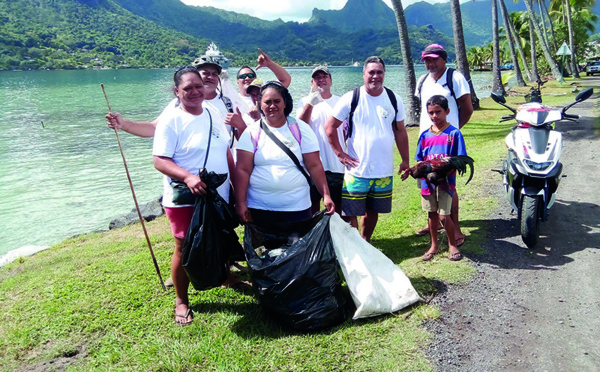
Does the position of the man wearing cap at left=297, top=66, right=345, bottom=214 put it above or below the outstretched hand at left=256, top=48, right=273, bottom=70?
below

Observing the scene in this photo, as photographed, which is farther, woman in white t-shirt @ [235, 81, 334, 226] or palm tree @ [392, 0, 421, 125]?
palm tree @ [392, 0, 421, 125]

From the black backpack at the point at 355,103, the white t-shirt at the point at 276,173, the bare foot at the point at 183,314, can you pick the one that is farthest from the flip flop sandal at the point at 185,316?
the black backpack at the point at 355,103

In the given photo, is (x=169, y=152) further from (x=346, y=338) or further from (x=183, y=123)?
(x=346, y=338)

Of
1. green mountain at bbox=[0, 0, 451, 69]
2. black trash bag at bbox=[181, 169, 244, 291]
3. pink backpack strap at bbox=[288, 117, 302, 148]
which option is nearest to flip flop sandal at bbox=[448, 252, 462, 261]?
pink backpack strap at bbox=[288, 117, 302, 148]

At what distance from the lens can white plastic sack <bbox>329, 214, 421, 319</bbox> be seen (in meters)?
3.33

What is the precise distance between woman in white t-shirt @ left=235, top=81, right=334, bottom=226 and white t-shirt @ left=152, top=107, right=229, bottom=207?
0.22m

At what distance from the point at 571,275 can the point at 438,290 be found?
1.29 meters

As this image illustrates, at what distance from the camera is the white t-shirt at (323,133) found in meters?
4.48

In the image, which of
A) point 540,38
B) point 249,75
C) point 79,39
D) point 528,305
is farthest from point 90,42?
point 528,305

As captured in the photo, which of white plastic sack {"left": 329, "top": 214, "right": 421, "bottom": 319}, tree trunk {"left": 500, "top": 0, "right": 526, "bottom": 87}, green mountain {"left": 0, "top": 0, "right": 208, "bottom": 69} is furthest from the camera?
green mountain {"left": 0, "top": 0, "right": 208, "bottom": 69}

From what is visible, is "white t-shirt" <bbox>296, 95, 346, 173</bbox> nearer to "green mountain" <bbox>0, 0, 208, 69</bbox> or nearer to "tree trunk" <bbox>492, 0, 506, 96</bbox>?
"tree trunk" <bbox>492, 0, 506, 96</bbox>

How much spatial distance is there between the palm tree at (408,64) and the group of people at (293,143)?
9.63 metres

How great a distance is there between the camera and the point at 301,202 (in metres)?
3.62

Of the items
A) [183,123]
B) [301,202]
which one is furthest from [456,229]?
[183,123]
